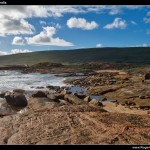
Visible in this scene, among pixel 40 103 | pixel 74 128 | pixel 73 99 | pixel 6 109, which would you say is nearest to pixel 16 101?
pixel 6 109

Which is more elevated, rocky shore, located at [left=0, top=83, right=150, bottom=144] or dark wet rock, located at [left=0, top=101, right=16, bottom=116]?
rocky shore, located at [left=0, top=83, right=150, bottom=144]

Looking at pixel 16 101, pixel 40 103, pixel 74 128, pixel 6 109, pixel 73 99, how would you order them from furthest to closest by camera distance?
pixel 73 99
pixel 16 101
pixel 40 103
pixel 6 109
pixel 74 128

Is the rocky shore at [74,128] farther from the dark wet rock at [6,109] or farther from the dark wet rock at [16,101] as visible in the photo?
the dark wet rock at [16,101]

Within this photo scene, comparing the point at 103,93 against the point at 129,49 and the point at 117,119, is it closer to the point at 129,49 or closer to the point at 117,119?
the point at 117,119

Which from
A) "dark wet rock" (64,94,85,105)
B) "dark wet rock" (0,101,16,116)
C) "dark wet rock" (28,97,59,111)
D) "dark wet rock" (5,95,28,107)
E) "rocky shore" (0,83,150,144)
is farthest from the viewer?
"dark wet rock" (64,94,85,105)

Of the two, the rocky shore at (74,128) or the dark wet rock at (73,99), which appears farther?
the dark wet rock at (73,99)

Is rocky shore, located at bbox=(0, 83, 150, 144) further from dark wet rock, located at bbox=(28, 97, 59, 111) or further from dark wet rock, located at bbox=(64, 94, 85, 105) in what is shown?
dark wet rock, located at bbox=(64, 94, 85, 105)

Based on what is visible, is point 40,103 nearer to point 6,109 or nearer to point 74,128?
point 6,109

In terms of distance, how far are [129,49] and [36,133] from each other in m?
155

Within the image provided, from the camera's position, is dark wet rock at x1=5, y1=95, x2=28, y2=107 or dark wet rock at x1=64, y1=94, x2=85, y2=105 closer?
dark wet rock at x1=5, y1=95, x2=28, y2=107

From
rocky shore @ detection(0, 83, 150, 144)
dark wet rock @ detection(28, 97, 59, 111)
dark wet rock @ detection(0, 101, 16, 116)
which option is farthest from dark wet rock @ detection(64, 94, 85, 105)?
rocky shore @ detection(0, 83, 150, 144)

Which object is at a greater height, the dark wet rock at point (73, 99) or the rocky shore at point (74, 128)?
the rocky shore at point (74, 128)

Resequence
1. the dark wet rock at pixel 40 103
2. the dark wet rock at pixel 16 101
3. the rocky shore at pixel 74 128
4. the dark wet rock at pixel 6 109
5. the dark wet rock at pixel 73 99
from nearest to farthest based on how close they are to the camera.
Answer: the rocky shore at pixel 74 128 → the dark wet rock at pixel 6 109 → the dark wet rock at pixel 40 103 → the dark wet rock at pixel 16 101 → the dark wet rock at pixel 73 99

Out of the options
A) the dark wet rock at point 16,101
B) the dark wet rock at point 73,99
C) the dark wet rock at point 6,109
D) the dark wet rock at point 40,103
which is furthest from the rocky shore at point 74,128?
the dark wet rock at point 73,99
